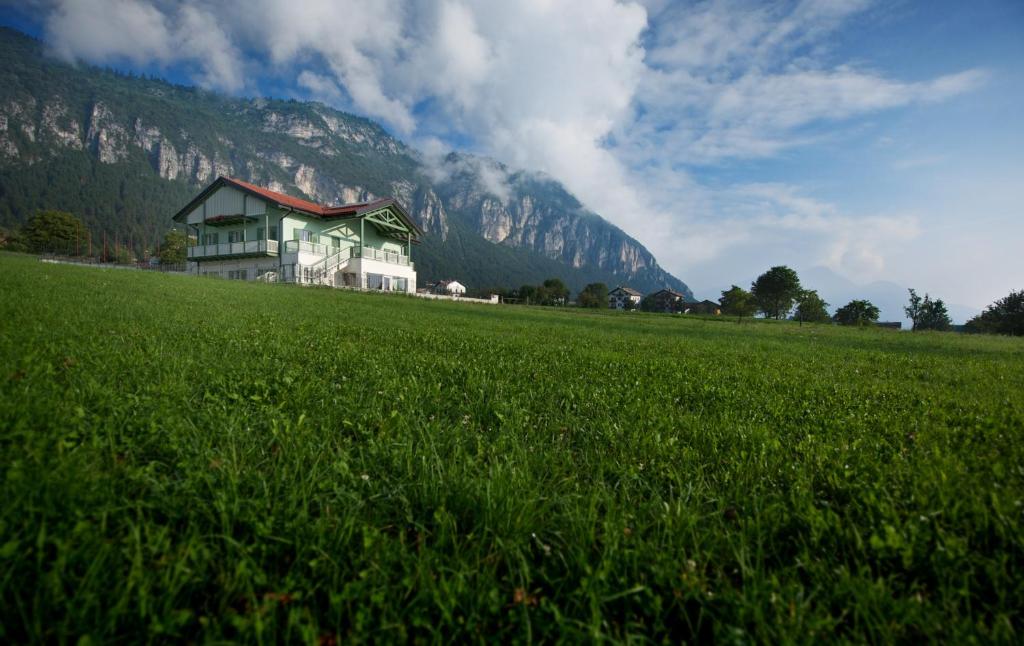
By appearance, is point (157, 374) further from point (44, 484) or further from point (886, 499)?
point (886, 499)

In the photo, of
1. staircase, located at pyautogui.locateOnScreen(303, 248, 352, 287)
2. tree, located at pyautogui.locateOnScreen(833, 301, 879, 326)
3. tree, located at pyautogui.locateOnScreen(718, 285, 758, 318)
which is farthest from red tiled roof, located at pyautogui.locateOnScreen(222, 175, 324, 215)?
tree, located at pyautogui.locateOnScreen(833, 301, 879, 326)

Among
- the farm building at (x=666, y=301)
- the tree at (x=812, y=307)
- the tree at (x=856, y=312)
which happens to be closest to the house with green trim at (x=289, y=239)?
the tree at (x=812, y=307)

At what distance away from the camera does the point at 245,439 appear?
2.49 metres

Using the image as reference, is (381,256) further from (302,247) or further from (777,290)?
(777,290)

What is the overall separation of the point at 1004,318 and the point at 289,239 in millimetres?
87673

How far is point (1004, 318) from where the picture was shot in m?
53.5

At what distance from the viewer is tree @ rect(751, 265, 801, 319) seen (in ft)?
235

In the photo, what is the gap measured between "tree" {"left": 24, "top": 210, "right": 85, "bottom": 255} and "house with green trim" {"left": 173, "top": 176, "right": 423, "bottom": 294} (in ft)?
173

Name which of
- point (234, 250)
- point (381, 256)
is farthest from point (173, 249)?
point (381, 256)

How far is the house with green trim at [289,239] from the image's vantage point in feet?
124

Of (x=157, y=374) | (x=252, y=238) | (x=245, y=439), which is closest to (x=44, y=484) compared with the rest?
(x=245, y=439)

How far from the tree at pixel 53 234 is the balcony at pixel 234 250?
55.3 meters

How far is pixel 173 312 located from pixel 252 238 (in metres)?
38.5

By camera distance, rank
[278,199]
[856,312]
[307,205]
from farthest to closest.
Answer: [856,312], [307,205], [278,199]
